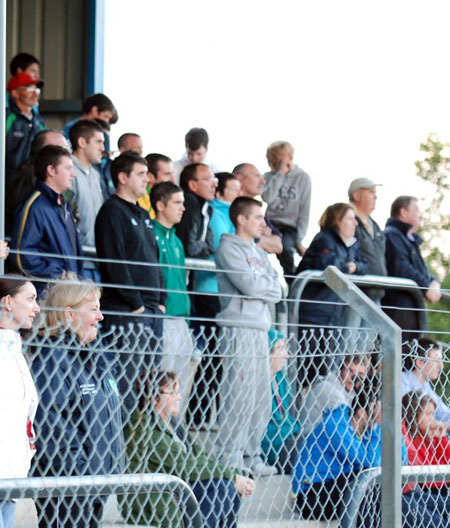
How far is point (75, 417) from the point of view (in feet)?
17.4

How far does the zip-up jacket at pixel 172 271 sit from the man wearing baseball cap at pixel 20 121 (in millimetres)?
1418

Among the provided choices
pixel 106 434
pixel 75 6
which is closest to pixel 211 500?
pixel 106 434

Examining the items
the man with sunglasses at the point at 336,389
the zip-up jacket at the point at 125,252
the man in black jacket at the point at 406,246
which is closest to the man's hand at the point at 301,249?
the man in black jacket at the point at 406,246

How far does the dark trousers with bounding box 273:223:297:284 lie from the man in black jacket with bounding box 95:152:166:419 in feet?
6.84

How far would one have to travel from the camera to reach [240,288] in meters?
7.95

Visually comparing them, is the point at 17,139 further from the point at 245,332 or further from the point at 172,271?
the point at 245,332

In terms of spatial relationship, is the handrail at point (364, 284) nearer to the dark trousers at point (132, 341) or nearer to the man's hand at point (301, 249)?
the man's hand at point (301, 249)

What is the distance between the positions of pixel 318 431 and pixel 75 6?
19.8 feet

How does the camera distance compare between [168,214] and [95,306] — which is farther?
[168,214]

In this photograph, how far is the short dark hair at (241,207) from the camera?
827 centimetres

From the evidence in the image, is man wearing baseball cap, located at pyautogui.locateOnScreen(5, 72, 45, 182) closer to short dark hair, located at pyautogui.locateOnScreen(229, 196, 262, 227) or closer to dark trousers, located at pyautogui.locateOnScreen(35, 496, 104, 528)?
short dark hair, located at pyautogui.locateOnScreen(229, 196, 262, 227)

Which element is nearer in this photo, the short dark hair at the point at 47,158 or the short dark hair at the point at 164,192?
the short dark hair at the point at 47,158

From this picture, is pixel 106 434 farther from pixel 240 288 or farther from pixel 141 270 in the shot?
pixel 240 288

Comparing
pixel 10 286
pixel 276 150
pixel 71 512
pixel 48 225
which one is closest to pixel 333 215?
pixel 276 150
